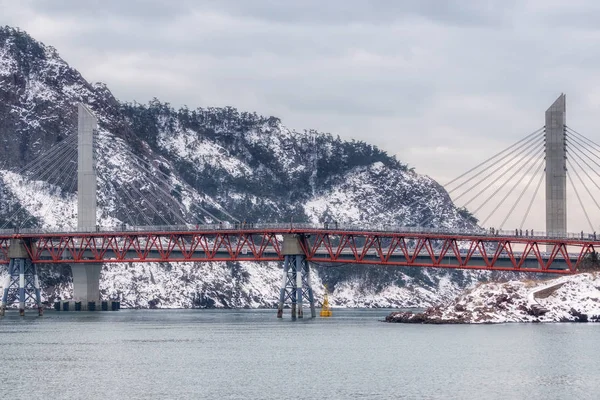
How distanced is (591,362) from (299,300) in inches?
3468

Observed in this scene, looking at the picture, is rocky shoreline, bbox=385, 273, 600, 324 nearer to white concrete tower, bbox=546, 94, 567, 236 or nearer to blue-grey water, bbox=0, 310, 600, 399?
blue-grey water, bbox=0, 310, 600, 399

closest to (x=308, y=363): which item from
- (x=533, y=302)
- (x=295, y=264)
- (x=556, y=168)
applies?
(x=533, y=302)

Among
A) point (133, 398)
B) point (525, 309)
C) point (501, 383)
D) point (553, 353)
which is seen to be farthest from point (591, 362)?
point (525, 309)

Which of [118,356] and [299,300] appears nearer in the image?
[118,356]

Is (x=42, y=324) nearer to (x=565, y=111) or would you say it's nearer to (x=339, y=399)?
(x=565, y=111)

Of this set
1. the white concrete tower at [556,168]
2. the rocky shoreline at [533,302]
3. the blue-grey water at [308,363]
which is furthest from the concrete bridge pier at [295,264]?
the white concrete tower at [556,168]

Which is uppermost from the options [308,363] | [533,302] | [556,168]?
[556,168]

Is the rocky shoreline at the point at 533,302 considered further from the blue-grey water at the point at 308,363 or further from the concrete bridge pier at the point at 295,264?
the concrete bridge pier at the point at 295,264

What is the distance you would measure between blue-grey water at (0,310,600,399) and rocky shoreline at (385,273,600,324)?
6993mm

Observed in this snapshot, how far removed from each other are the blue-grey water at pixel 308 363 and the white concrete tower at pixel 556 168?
3131cm

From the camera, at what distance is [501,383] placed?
84375 mm

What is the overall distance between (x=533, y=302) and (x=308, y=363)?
197 ft

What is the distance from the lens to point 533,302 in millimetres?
152625

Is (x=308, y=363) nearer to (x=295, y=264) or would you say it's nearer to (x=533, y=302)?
(x=533, y=302)
